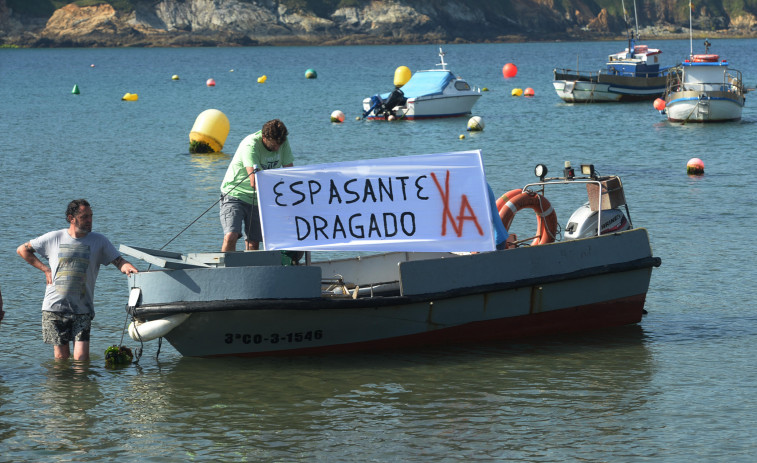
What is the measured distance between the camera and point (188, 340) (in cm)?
1090

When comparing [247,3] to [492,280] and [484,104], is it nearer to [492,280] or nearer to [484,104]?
[484,104]

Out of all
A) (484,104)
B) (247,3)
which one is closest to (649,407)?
(484,104)

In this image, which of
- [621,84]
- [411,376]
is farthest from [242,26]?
[411,376]

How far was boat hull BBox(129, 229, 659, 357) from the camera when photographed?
34.3 ft

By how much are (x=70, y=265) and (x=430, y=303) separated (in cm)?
364

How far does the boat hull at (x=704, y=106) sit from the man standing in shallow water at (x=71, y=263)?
1267 inches

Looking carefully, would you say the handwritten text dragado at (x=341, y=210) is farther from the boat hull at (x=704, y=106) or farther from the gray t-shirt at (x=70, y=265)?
the boat hull at (x=704, y=106)

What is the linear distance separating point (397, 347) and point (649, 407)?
111 inches

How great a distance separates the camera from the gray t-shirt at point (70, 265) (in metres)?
9.95

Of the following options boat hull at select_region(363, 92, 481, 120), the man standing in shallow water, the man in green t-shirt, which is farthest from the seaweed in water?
boat hull at select_region(363, 92, 481, 120)

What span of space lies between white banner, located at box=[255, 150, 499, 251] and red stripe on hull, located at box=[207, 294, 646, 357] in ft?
3.52

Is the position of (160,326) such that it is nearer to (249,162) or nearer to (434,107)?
(249,162)

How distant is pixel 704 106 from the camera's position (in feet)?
127

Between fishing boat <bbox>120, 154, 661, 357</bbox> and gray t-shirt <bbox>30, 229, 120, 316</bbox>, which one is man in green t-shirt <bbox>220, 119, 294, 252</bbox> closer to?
fishing boat <bbox>120, 154, 661, 357</bbox>
